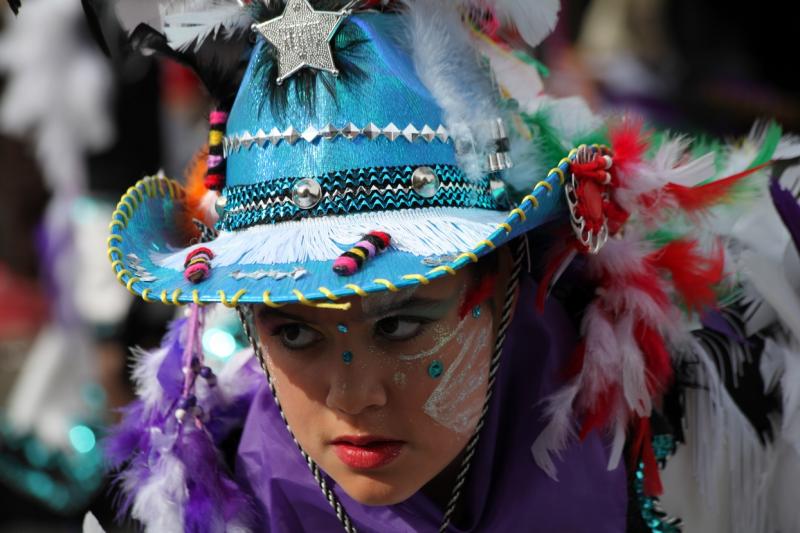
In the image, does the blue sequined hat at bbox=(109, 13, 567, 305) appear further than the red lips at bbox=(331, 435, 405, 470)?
No

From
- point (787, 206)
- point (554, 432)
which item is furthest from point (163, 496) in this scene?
point (787, 206)

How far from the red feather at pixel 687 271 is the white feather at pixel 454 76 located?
0.54m

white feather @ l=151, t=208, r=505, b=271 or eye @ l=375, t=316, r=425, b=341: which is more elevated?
white feather @ l=151, t=208, r=505, b=271

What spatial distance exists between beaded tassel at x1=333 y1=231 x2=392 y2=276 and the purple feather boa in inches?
30.0

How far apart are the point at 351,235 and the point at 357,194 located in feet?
0.33

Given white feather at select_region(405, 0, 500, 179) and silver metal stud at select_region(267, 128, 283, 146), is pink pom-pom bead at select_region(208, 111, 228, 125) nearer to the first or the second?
silver metal stud at select_region(267, 128, 283, 146)

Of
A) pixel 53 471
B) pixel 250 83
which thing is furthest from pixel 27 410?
pixel 250 83

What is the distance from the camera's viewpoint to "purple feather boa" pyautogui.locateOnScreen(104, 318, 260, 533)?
2.45m

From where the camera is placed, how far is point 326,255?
2.01m

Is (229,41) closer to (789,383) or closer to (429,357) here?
(429,357)

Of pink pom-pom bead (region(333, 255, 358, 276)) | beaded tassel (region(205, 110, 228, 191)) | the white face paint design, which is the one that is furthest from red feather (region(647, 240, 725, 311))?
beaded tassel (region(205, 110, 228, 191))

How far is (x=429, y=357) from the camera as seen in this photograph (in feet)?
7.11

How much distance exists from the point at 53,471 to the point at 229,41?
8.00ft

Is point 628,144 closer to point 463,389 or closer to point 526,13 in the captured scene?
point 526,13
